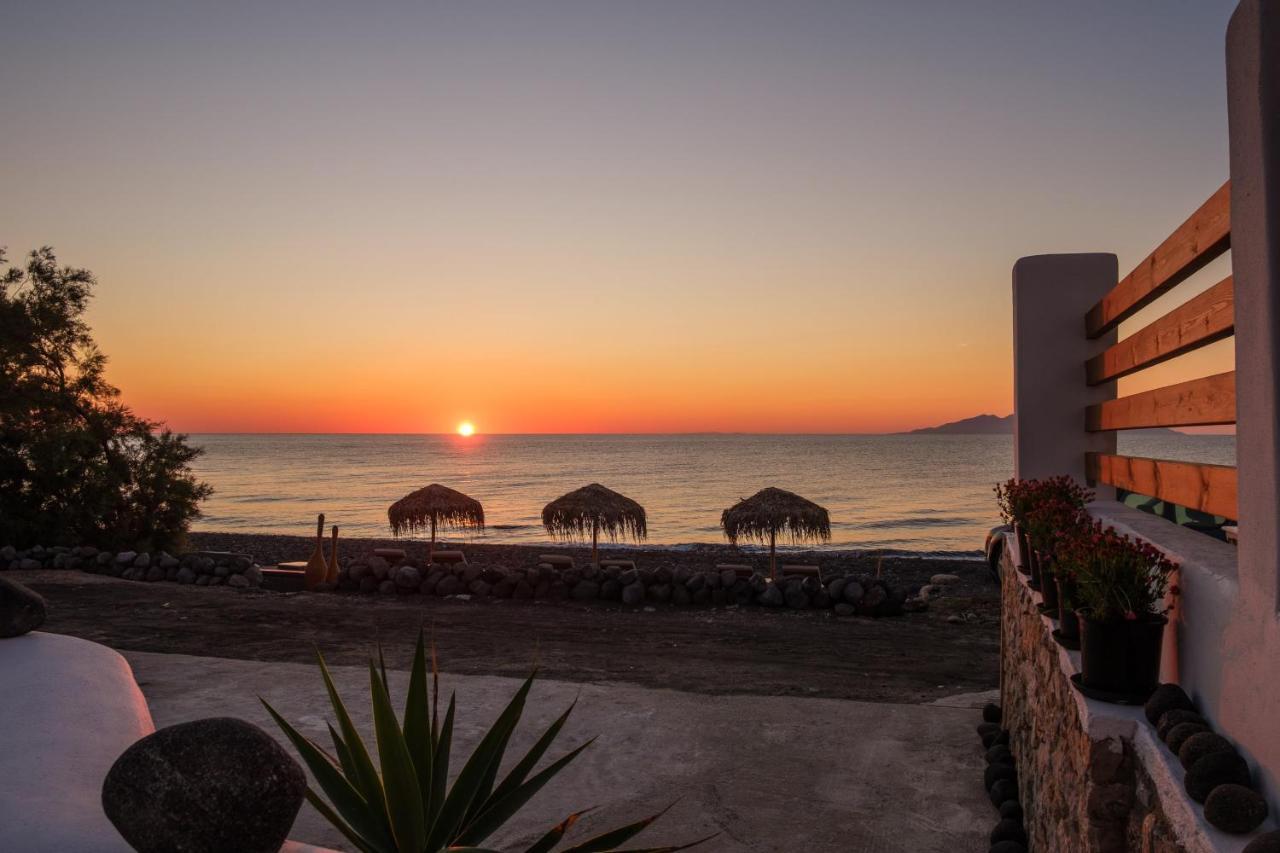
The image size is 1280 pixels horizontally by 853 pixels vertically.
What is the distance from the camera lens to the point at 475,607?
1323 centimetres

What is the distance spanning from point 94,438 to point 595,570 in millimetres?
10308

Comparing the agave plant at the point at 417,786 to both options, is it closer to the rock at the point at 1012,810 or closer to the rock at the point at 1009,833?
the rock at the point at 1009,833

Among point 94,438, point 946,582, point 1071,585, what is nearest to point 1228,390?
point 1071,585

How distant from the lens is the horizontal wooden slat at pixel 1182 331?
2609 mm

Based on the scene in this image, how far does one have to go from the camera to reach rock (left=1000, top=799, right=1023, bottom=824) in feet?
15.0

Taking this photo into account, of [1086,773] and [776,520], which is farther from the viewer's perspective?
[776,520]

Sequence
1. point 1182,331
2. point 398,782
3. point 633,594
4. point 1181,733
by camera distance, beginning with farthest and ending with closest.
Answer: point 633,594 < point 1182,331 < point 398,782 < point 1181,733

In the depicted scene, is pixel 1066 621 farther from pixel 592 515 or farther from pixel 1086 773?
pixel 592 515

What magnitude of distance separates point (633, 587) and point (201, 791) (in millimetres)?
10947

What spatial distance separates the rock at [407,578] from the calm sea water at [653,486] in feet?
44.7

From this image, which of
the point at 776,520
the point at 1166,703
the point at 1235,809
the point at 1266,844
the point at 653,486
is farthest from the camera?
the point at 653,486

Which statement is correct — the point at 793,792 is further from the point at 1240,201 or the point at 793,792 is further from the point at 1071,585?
the point at 1240,201

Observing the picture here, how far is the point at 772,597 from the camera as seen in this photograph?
13.1m

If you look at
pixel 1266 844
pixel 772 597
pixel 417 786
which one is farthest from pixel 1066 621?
pixel 772 597
